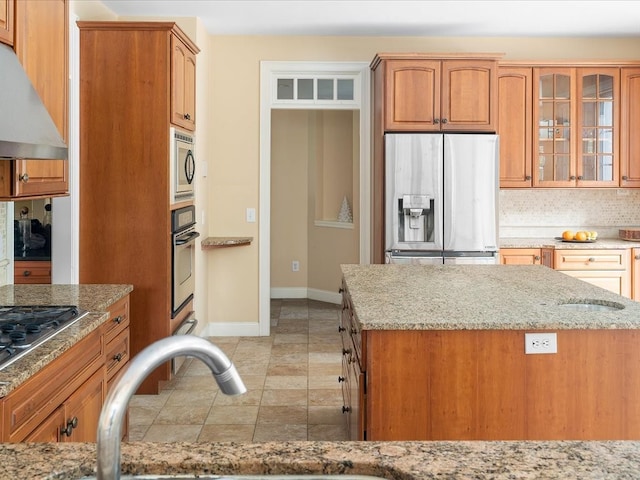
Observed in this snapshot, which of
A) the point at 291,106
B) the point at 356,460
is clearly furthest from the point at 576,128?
the point at 356,460

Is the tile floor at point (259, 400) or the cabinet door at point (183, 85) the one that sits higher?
the cabinet door at point (183, 85)

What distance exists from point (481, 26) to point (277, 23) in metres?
1.67

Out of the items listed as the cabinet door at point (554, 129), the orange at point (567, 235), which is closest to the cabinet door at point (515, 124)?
the cabinet door at point (554, 129)

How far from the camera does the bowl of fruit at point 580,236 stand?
18.0 ft

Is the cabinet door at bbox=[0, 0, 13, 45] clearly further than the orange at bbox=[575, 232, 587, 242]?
No

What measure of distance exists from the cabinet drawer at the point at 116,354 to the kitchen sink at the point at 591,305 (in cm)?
188

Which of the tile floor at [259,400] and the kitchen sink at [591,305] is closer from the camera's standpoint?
the kitchen sink at [591,305]

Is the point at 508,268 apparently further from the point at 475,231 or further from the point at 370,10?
the point at 370,10

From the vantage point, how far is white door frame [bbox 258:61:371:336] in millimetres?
5746

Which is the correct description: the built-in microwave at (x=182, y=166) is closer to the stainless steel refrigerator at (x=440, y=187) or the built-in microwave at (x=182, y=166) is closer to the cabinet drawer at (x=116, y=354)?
the cabinet drawer at (x=116, y=354)

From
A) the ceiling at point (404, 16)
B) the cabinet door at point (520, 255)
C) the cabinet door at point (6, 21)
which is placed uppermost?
the ceiling at point (404, 16)

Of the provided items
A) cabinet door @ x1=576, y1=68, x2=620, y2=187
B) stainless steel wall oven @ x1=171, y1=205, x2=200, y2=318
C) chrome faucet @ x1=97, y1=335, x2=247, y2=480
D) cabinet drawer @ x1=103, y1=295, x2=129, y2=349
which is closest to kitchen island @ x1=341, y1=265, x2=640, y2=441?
cabinet drawer @ x1=103, y1=295, x2=129, y2=349

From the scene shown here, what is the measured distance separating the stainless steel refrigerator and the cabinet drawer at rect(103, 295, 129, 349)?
252 centimetres

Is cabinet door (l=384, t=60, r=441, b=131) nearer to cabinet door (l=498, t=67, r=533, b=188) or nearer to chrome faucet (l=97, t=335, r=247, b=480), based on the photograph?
cabinet door (l=498, t=67, r=533, b=188)
